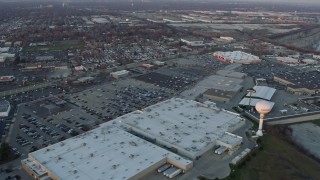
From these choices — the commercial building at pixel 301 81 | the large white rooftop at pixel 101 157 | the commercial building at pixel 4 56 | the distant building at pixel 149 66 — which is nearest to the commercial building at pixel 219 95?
the commercial building at pixel 301 81

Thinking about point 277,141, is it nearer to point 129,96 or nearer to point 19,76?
point 129,96

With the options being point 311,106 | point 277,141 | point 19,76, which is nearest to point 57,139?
point 277,141

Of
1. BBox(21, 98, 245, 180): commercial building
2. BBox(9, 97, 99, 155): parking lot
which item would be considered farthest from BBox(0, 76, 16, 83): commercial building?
BBox(21, 98, 245, 180): commercial building

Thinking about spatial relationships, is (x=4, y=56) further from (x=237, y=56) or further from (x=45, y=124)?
(x=237, y=56)

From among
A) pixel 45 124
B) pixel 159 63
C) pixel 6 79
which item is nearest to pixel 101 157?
pixel 45 124

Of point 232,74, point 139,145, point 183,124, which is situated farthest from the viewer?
point 232,74
